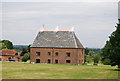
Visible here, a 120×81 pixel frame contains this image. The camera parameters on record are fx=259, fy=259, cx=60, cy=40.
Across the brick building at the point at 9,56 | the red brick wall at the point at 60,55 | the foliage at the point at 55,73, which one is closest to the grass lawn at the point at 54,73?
the foliage at the point at 55,73

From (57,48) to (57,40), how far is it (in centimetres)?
207

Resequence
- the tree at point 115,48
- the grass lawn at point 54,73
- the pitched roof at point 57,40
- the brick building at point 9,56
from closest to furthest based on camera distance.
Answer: the grass lawn at point 54,73 → the tree at point 115,48 → the pitched roof at point 57,40 → the brick building at point 9,56

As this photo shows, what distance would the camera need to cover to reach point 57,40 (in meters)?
64.8

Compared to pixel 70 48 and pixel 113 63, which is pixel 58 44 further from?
pixel 113 63

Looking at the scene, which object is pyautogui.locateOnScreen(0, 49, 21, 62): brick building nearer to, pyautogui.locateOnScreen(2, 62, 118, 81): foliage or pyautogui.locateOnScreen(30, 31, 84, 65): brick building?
pyautogui.locateOnScreen(30, 31, 84, 65): brick building

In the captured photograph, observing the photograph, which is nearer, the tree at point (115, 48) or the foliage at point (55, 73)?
the foliage at point (55, 73)

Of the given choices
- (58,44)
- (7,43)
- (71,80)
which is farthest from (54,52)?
(7,43)

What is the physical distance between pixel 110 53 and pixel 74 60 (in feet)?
83.4

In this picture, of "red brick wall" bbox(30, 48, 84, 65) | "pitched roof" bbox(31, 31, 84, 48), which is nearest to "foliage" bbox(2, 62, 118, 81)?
"red brick wall" bbox(30, 48, 84, 65)

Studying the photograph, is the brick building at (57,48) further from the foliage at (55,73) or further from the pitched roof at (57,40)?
the foliage at (55,73)

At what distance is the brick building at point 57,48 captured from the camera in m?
63.2

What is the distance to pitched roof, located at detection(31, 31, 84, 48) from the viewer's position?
63.5 meters

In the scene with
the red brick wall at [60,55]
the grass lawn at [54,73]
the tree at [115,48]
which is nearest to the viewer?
the grass lawn at [54,73]

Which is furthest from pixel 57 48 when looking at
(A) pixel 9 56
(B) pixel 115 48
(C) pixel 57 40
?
(B) pixel 115 48
